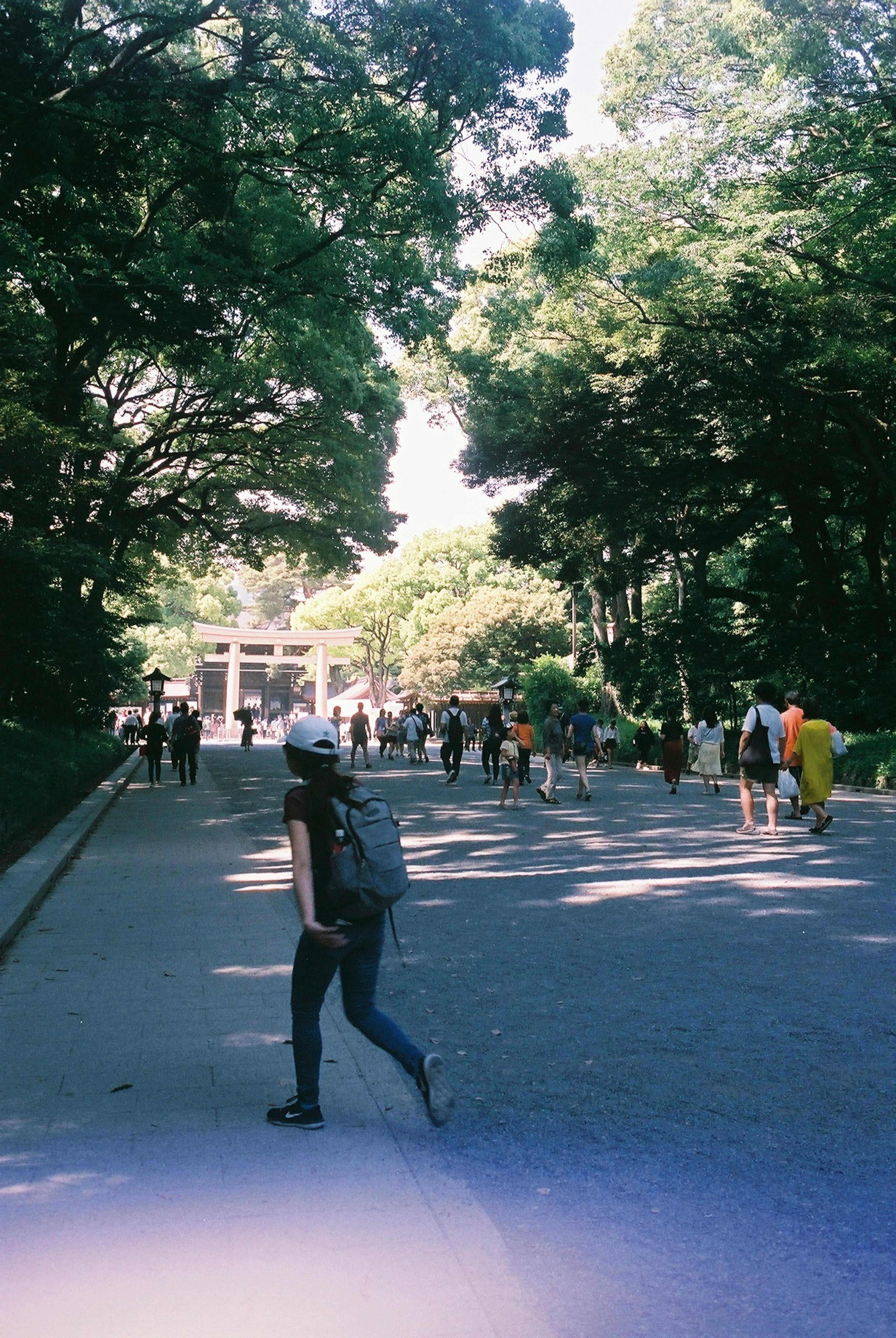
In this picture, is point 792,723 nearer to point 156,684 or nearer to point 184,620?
point 156,684

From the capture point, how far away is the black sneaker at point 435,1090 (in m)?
4.43

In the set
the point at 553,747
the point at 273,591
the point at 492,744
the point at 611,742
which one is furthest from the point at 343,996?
the point at 273,591

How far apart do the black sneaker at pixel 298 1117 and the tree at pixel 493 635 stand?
57.2 metres

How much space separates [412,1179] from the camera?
4105 millimetres

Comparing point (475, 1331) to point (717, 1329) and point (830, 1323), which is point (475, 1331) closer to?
point (717, 1329)

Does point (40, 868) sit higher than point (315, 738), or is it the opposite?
point (315, 738)

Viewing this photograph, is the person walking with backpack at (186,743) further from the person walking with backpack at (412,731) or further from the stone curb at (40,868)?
the person walking with backpack at (412,731)

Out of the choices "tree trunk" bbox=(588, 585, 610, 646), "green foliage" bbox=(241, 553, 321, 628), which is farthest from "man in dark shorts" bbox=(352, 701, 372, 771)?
"green foliage" bbox=(241, 553, 321, 628)

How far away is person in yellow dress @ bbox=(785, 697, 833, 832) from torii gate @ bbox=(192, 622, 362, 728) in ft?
201

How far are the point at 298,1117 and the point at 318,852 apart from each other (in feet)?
3.30

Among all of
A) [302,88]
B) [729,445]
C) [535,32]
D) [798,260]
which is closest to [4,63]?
[302,88]

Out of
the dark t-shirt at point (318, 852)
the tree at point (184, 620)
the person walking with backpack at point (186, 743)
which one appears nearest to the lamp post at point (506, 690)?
the tree at point (184, 620)

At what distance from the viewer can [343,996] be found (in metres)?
4.70

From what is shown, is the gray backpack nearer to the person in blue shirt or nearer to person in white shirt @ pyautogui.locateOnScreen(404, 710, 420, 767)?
the person in blue shirt
